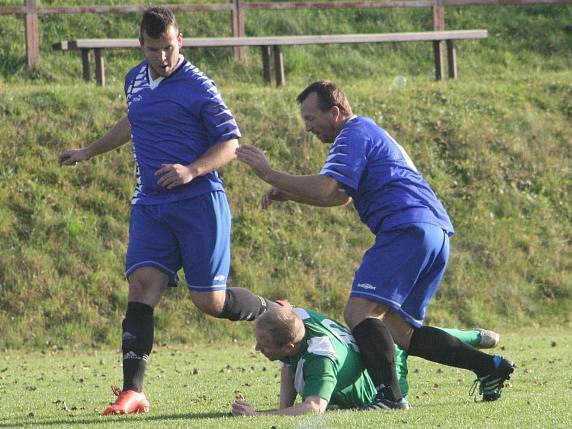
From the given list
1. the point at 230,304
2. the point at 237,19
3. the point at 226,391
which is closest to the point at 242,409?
the point at 230,304

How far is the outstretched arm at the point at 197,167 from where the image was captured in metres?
7.95

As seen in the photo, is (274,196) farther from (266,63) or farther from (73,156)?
(266,63)

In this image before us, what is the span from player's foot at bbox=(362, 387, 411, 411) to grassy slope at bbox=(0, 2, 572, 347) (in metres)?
8.19

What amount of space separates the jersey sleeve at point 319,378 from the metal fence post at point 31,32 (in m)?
14.4

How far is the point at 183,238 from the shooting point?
27.1 feet

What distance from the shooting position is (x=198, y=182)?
27.2ft

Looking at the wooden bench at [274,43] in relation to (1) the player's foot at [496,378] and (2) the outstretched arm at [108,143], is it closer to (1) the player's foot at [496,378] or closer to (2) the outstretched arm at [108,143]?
(2) the outstretched arm at [108,143]

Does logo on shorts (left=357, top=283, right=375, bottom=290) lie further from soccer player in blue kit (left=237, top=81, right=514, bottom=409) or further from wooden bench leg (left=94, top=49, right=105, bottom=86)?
wooden bench leg (left=94, top=49, right=105, bottom=86)

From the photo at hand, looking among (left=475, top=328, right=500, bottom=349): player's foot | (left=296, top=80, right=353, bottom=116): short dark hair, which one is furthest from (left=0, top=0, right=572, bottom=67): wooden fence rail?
(left=296, top=80, right=353, bottom=116): short dark hair

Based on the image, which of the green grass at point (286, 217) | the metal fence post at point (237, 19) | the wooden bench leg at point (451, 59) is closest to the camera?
the green grass at point (286, 217)

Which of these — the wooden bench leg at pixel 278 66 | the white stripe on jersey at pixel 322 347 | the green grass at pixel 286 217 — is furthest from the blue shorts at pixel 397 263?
the wooden bench leg at pixel 278 66

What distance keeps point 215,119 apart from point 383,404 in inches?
83.7

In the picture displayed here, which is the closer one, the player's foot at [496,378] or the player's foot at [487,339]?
the player's foot at [496,378]

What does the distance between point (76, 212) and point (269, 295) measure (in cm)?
259
